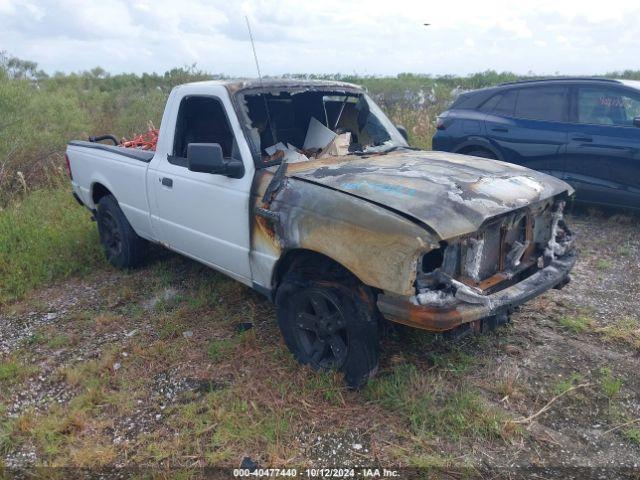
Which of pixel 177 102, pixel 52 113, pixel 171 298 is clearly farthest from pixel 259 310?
pixel 52 113

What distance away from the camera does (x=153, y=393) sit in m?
3.50

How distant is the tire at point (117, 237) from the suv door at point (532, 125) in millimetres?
4732

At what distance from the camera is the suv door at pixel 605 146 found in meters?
5.99

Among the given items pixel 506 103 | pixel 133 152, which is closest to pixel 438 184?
pixel 133 152

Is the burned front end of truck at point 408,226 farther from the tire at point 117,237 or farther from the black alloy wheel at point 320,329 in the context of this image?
the tire at point 117,237

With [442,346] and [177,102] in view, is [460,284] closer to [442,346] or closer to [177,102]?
[442,346]

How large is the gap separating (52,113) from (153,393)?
8.13 m

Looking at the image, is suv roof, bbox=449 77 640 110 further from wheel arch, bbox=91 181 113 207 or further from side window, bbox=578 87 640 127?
wheel arch, bbox=91 181 113 207

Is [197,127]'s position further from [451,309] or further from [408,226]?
[451,309]

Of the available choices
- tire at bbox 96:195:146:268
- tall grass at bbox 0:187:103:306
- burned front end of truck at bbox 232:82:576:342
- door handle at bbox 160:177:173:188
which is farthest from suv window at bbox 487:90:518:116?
tall grass at bbox 0:187:103:306

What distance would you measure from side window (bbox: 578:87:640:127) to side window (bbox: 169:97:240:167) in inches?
177

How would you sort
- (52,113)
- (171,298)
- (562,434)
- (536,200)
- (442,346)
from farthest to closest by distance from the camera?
(52,113), (171,298), (442,346), (536,200), (562,434)

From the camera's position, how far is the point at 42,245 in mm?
5953

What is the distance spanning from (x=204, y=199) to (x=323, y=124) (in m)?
1.44
